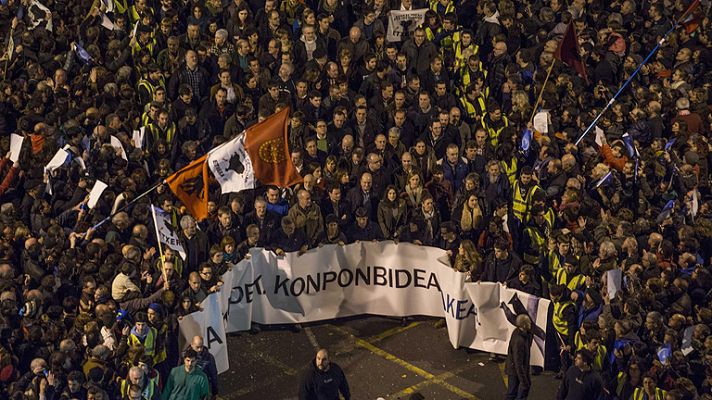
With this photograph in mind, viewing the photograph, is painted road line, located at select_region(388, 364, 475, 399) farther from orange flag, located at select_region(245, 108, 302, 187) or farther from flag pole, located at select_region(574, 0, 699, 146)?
flag pole, located at select_region(574, 0, 699, 146)

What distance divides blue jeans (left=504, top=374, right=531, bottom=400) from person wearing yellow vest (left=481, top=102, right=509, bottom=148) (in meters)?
5.18

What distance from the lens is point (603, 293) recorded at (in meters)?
17.7

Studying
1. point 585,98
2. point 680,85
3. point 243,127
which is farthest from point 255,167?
point 680,85

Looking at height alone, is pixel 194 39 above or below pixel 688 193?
above

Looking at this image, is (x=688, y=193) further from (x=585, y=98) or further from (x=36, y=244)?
(x=36, y=244)

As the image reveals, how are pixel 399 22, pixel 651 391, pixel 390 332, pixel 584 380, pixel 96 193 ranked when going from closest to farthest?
1. pixel 651 391
2. pixel 584 380
3. pixel 96 193
4. pixel 390 332
5. pixel 399 22

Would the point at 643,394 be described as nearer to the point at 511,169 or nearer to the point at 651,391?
the point at 651,391

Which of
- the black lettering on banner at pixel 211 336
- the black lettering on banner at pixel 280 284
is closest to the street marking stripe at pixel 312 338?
the black lettering on banner at pixel 280 284

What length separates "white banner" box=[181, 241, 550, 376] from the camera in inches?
747

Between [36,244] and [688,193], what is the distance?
955 cm

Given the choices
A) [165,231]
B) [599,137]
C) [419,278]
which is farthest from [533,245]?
[165,231]

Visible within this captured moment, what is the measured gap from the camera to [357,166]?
2041 centimetres

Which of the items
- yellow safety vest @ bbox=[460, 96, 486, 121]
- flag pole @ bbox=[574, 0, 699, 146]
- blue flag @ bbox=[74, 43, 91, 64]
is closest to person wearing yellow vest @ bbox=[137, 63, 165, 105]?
blue flag @ bbox=[74, 43, 91, 64]

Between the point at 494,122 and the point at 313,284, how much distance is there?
4139 mm
